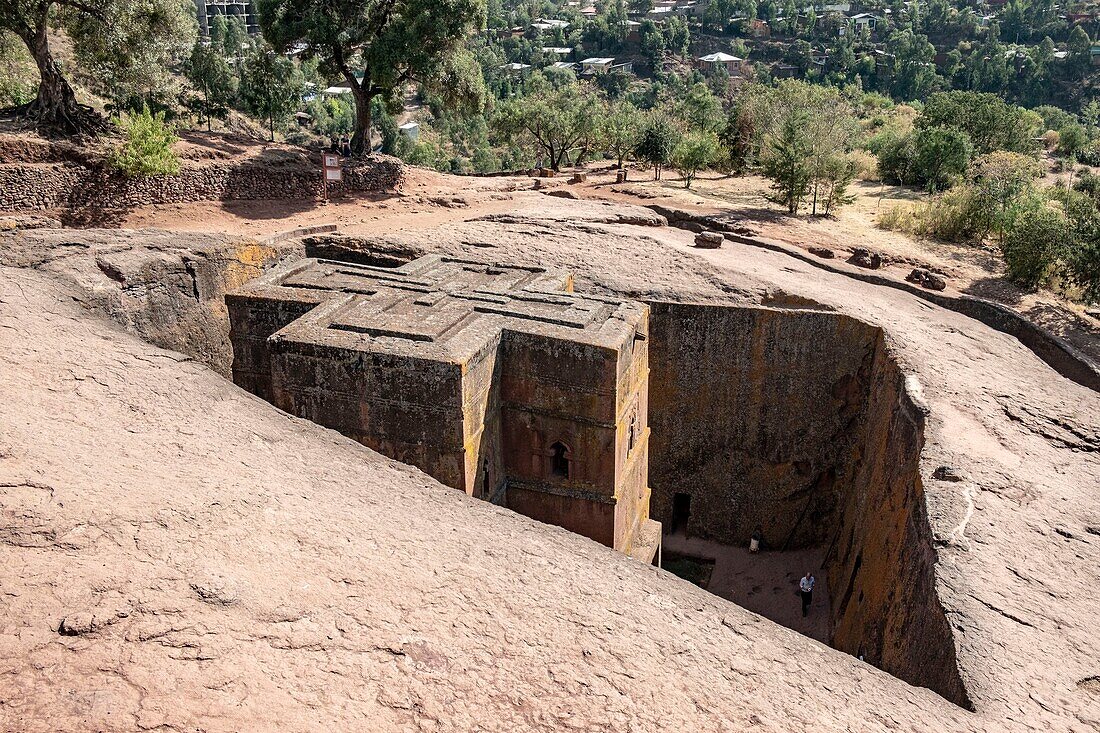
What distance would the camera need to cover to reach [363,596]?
5309mm

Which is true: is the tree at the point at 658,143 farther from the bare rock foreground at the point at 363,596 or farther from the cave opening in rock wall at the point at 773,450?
the bare rock foreground at the point at 363,596

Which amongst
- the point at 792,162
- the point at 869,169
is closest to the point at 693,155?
the point at 792,162

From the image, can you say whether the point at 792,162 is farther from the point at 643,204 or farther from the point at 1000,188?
the point at 1000,188

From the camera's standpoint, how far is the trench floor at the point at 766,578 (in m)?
13.9

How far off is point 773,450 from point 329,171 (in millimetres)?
12320

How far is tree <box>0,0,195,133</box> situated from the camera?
17.7 m

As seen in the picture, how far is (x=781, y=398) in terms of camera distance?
14.4m

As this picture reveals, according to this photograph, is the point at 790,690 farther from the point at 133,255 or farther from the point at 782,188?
the point at 782,188

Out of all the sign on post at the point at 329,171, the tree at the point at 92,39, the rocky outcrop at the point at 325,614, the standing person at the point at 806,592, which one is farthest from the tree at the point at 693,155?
the rocky outcrop at the point at 325,614

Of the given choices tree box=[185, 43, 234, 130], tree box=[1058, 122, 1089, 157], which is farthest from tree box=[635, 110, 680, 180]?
tree box=[1058, 122, 1089, 157]

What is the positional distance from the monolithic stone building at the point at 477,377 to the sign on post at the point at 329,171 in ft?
28.0

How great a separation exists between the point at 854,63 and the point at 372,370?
82.5 m

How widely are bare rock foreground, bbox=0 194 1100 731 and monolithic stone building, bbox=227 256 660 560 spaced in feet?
5.57

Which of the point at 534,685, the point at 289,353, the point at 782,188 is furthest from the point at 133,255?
the point at 782,188
